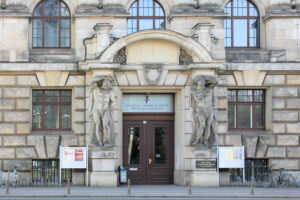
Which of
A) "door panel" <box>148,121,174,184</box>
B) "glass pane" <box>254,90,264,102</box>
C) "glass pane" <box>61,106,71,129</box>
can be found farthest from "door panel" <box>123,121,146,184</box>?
"glass pane" <box>254,90,264,102</box>

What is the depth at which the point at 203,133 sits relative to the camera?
27469mm

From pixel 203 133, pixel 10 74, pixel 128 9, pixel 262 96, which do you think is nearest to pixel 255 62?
pixel 262 96

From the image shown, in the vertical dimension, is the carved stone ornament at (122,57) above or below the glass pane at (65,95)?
above

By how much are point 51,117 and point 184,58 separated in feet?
20.2

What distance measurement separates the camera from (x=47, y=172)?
2812 centimetres

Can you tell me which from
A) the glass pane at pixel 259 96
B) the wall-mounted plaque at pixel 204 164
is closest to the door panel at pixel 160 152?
the wall-mounted plaque at pixel 204 164

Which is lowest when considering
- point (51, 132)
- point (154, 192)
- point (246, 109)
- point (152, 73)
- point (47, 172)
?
point (154, 192)

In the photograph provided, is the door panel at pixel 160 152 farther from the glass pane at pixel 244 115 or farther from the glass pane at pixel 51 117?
the glass pane at pixel 51 117

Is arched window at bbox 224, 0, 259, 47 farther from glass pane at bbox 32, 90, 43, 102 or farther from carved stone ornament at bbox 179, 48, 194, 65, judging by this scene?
glass pane at bbox 32, 90, 43, 102

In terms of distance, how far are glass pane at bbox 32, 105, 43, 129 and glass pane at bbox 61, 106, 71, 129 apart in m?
0.88

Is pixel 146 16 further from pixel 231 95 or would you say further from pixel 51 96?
pixel 51 96

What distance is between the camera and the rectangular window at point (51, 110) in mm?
28312

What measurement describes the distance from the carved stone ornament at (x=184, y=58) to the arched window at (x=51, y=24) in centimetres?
482

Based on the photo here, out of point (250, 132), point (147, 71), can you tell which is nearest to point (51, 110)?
point (147, 71)
